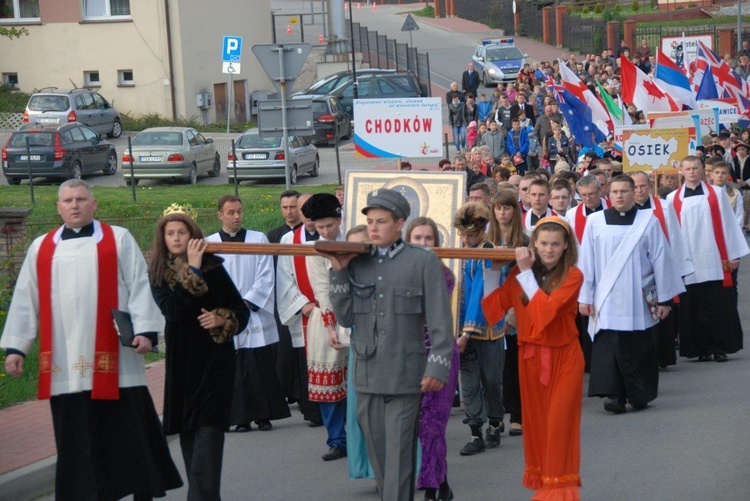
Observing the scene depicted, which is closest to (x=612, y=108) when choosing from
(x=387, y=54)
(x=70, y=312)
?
(x=70, y=312)

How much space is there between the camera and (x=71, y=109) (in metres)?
36.6

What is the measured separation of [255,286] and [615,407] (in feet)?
9.89

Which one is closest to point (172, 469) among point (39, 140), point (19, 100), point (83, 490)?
point (83, 490)

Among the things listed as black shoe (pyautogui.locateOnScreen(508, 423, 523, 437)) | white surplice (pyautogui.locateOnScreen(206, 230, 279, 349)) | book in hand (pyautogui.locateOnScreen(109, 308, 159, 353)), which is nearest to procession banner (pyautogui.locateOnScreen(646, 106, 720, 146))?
black shoe (pyautogui.locateOnScreen(508, 423, 523, 437))

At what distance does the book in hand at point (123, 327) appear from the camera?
6867 millimetres

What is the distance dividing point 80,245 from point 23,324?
531mm

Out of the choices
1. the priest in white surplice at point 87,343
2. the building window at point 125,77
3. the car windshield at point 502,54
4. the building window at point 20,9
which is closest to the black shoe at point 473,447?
the priest in white surplice at point 87,343

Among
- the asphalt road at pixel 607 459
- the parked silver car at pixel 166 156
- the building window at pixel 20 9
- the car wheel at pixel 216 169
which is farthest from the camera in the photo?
the building window at pixel 20 9

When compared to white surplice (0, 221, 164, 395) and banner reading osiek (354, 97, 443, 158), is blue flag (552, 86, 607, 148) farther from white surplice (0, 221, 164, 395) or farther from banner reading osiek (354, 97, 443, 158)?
white surplice (0, 221, 164, 395)

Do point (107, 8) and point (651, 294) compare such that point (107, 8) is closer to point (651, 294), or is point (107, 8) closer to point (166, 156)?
point (166, 156)

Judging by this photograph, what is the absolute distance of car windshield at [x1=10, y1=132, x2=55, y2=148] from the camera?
29.4 m

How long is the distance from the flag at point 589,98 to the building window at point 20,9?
88.2 feet

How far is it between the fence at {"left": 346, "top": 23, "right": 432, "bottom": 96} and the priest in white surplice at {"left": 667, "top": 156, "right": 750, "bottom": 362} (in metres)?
36.7

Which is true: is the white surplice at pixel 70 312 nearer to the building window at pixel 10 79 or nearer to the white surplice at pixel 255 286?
the white surplice at pixel 255 286
